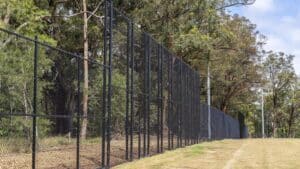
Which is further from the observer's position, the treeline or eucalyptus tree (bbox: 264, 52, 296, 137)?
eucalyptus tree (bbox: 264, 52, 296, 137)

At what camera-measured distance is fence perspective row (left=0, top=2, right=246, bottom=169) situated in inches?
499

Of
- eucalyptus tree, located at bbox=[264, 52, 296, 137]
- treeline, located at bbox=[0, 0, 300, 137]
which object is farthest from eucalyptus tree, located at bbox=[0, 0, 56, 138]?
eucalyptus tree, located at bbox=[264, 52, 296, 137]

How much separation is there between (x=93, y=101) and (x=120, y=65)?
238cm

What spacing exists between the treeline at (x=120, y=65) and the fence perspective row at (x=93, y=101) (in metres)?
0.04

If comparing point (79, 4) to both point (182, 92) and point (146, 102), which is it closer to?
point (182, 92)

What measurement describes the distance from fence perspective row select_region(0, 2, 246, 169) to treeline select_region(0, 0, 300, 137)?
0.04 m

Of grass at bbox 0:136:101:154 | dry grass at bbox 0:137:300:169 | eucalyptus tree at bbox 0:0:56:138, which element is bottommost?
dry grass at bbox 0:137:300:169

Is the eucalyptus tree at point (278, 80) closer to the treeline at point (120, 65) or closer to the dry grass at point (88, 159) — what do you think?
the treeline at point (120, 65)

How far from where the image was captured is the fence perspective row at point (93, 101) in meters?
12.7

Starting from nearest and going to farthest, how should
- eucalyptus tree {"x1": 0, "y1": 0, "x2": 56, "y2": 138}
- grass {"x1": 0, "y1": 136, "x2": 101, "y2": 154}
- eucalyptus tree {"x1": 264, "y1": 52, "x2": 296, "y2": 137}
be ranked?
eucalyptus tree {"x1": 0, "y1": 0, "x2": 56, "y2": 138} → grass {"x1": 0, "y1": 136, "x2": 101, "y2": 154} → eucalyptus tree {"x1": 264, "y1": 52, "x2": 296, "y2": 137}

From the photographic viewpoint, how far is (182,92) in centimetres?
2959

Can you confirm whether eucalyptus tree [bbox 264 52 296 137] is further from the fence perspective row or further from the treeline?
the fence perspective row

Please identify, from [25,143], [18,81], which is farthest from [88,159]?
[18,81]

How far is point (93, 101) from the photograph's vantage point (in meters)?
17.2
